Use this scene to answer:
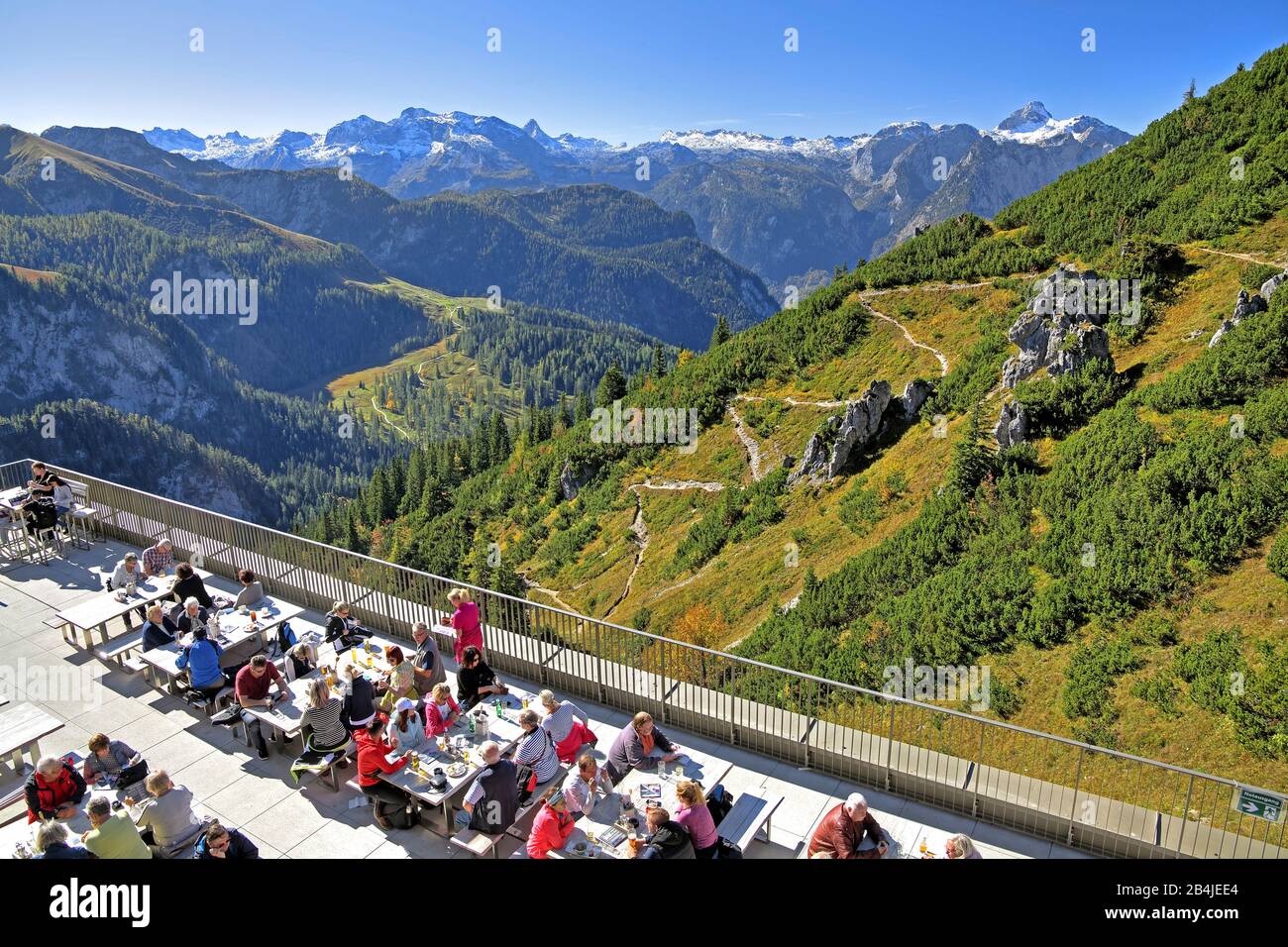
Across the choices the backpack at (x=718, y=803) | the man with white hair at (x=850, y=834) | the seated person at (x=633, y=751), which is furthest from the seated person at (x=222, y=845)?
the man with white hair at (x=850, y=834)

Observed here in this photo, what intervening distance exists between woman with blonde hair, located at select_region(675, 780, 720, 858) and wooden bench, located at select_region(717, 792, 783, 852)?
55 cm

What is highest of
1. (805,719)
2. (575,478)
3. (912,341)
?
(912,341)

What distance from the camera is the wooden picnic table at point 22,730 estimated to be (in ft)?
32.9

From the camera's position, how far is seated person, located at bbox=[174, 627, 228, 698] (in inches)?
467

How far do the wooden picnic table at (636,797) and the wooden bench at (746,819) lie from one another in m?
0.38

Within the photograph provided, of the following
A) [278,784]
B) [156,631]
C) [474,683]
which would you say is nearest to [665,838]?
[474,683]

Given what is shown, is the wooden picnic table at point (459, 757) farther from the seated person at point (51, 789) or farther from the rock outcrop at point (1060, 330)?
the rock outcrop at point (1060, 330)

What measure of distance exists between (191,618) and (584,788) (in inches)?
307

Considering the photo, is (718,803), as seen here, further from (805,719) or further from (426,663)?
(426,663)

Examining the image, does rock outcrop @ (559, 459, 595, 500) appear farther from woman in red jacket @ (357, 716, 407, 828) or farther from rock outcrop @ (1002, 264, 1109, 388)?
woman in red jacket @ (357, 716, 407, 828)

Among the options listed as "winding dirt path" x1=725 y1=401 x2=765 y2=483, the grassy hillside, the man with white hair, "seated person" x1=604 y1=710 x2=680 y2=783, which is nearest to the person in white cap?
"seated person" x1=604 y1=710 x2=680 y2=783

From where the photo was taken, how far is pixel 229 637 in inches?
516

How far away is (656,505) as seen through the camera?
1951 inches
